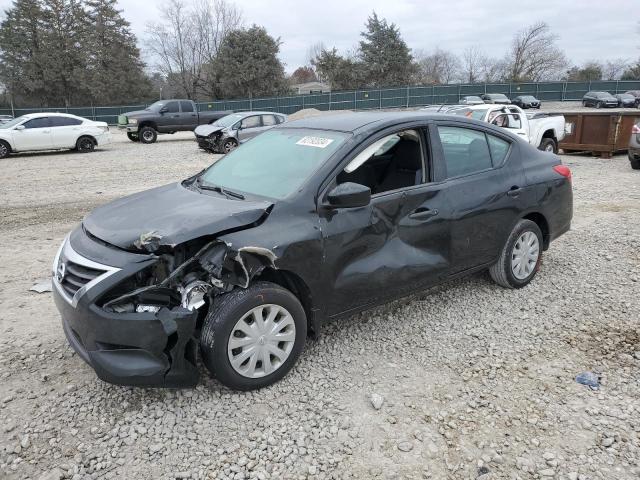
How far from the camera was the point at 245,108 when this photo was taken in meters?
39.3

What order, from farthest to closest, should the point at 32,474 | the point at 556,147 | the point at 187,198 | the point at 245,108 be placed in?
the point at 245,108
the point at 556,147
the point at 187,198
the point at 32,474

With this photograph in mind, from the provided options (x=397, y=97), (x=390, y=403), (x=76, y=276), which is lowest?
(x=390, y=403)

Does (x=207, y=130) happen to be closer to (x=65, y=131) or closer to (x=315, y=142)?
(x=65, y=131)

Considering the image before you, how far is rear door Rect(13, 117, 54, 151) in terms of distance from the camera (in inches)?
659

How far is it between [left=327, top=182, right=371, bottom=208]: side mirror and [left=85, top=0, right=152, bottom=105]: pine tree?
49088mm

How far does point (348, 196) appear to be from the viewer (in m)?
3.29

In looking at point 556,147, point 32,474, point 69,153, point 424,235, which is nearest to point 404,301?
point 424,235

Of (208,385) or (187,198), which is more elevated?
(187,198)

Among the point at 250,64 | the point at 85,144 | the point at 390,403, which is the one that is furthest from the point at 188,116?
the point at 250,64

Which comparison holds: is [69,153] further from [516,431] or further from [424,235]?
[516,431]

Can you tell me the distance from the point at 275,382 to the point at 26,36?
52.8 metres

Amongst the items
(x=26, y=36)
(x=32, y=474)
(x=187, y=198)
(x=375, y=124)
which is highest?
(x=26, y=36)

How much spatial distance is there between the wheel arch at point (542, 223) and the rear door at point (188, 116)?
19.5 meters

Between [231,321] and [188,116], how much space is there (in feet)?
68.8
